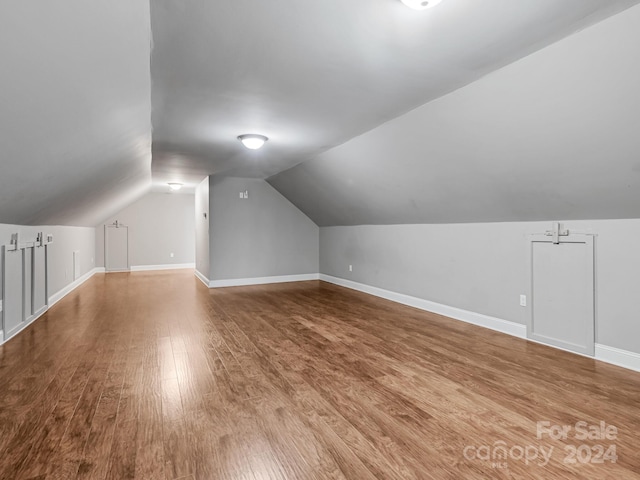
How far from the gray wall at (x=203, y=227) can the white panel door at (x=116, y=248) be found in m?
2.70

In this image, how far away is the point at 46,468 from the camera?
1745mm

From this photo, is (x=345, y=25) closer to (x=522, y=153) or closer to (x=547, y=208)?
(x=522, y=153)

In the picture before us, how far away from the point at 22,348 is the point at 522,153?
4945 millimetres

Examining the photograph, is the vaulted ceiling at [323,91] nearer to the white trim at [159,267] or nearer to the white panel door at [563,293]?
the white panel door at [563,293]

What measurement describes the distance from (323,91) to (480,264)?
2.75 metres

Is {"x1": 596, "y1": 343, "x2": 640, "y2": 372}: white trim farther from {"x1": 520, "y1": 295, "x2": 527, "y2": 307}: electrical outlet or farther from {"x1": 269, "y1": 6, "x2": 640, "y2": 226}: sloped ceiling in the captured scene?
{"x1": 269, "y1": 6, "x2": 640, "y2": 226}: sloped ceiling

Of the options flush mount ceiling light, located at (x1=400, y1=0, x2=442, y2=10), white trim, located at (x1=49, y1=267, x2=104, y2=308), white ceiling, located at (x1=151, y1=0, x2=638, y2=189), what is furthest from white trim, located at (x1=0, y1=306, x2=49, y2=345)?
flush mount ceiling light, located at (x1=400, y1=0, x2=442, y2=10)

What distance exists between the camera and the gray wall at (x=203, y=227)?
7345 mm

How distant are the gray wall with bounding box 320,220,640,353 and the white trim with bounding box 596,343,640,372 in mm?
42

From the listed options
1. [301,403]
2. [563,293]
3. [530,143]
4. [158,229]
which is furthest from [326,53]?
[158,229]

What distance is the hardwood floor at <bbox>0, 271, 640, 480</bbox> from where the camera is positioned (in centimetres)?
178

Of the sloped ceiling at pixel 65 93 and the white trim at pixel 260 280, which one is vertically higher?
the sloped ceiling at pixel 65 93

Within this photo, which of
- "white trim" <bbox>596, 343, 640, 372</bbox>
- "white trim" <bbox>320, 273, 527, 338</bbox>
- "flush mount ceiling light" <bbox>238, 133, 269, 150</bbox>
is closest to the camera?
"white trim" <bbox>596, 343, 640, 372</bbox>

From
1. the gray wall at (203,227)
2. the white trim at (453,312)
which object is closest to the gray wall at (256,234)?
the gray wall at (203,227)
